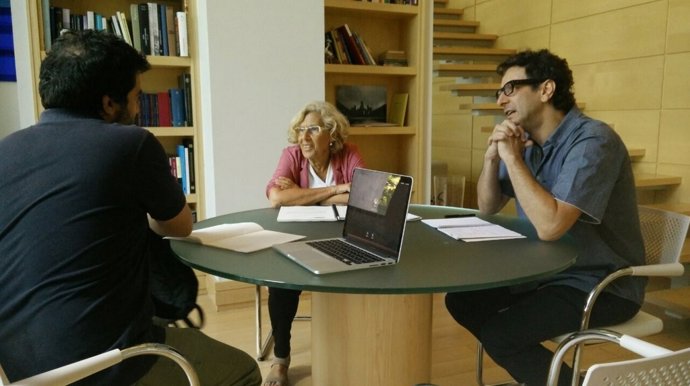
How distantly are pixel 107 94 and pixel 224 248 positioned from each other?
0.51 m

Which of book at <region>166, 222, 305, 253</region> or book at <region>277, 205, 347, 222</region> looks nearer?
Answer: book at <region>166, 222, 305, 253</region>

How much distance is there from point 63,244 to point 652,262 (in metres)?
1.85

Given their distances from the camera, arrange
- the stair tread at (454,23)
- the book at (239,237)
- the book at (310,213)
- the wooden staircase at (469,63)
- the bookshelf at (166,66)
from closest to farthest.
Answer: the book at (239,237) → the book at (310,213) → the bookshelf at (166,66) → the wooden staircase at (469,63) → the stair tread at (454,23)

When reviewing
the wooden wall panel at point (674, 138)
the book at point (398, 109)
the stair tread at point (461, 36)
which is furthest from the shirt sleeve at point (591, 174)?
the stair tread at point (461, 36)

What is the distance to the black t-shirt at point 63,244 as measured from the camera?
42.4 inches

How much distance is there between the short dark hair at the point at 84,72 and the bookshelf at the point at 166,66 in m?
1.95

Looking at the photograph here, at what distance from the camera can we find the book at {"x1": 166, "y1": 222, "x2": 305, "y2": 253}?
4.94 feet

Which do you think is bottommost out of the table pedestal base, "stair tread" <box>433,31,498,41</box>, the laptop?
the table pedestal base

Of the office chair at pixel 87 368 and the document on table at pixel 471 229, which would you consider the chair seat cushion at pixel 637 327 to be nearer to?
the document on table at pixel 471 229

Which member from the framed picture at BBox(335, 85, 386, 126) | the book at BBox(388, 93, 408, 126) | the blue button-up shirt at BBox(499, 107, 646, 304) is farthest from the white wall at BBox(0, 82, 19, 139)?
the blue button-up shirt at BBox(499, 107, 646, 304)

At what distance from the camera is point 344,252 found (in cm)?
141

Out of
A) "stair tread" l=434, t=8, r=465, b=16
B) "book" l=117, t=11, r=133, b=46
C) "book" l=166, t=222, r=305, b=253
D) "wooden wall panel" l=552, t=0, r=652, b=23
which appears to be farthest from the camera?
"stair tread" l=434, t=8, r=465, b=16

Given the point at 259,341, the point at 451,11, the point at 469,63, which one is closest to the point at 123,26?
the point at 259,341

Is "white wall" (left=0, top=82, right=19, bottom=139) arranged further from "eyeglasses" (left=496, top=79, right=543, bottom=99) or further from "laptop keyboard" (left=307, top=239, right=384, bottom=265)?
"eyeglasses" (left=496, top=79, right=543, bottom=99)
